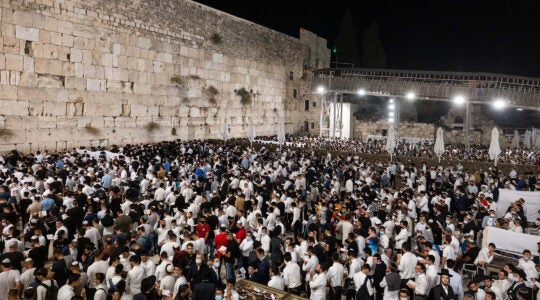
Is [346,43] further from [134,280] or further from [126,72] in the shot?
[134,280]

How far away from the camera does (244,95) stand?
27328mm

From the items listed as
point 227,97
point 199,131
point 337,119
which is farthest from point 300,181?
point 337,119

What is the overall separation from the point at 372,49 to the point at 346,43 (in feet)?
11.3

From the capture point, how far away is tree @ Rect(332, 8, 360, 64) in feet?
148

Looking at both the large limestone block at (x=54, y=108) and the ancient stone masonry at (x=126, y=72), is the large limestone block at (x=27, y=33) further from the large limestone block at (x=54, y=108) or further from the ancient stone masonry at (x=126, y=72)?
the large limestone block at (x=54, y=108)

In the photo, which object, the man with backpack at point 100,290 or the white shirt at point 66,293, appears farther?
the man with backpack at point 100,290

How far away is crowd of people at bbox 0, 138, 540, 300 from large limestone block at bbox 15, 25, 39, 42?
5.11 meters

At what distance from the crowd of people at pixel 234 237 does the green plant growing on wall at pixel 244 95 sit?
13.7m

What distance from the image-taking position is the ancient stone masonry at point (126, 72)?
15.3 m

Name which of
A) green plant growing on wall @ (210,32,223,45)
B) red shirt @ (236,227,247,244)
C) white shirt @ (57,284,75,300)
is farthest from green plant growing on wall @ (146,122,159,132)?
white shirt @ (57,284,75,300)

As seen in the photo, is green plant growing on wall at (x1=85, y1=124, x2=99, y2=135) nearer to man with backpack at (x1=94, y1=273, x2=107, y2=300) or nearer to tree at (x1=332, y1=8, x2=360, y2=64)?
man with backpack at (x1=94, y1=273, x2=107, y2=300)

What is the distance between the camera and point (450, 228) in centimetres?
791

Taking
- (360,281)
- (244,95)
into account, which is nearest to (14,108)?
(244,95)

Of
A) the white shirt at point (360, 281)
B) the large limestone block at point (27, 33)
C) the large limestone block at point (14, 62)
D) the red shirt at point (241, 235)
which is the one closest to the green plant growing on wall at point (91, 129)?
the large limestone block at point (14, 62)
